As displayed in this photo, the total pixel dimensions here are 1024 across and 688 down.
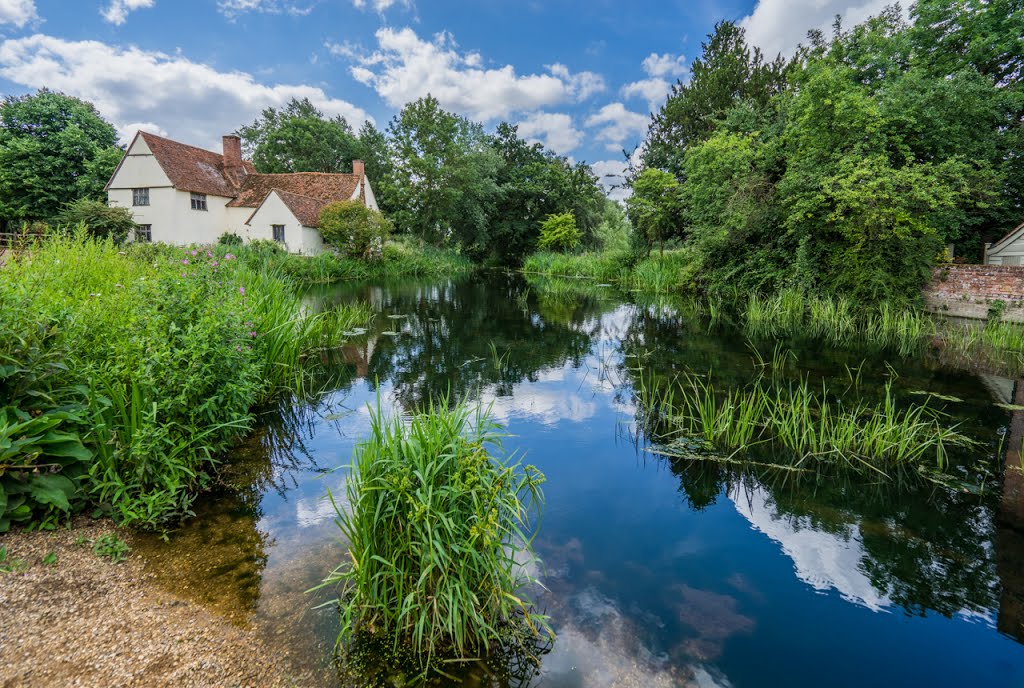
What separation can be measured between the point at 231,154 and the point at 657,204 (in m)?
33.1

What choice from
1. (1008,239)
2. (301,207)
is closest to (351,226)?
(301,207)

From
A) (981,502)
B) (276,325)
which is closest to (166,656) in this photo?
(276,325)

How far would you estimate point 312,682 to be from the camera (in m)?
2.36

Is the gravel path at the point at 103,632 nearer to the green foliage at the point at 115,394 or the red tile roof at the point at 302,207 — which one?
the green foliage at the point at 115,394

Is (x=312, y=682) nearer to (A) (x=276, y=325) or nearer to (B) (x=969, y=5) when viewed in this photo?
(A) (x=276, y=325)

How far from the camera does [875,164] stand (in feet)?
41.9

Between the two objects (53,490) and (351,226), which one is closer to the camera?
(53,490)

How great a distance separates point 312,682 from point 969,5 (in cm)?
2741

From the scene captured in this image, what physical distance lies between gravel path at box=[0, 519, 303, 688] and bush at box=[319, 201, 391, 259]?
27815 mm

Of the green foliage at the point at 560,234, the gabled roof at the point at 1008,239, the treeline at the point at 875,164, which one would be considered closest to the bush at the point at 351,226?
the green foliage at the point at 560,234

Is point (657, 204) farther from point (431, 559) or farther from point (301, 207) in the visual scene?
point (431, 559)

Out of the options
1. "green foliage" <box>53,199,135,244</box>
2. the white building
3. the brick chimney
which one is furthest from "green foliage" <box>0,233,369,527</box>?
the brick chimney

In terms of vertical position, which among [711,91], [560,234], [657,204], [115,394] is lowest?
[115,394]

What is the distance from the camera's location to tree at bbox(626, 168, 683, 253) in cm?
2602
